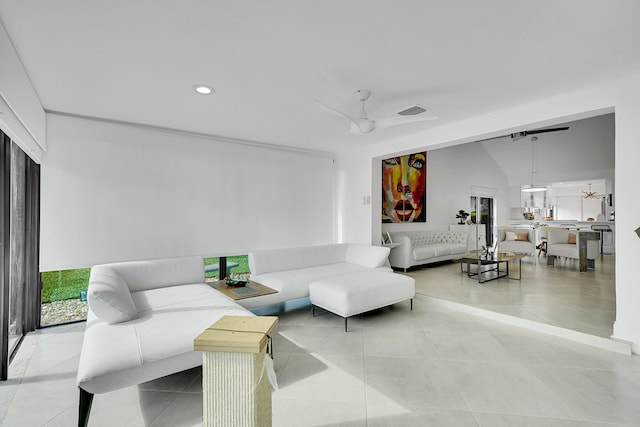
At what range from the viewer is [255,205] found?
15.9 ft

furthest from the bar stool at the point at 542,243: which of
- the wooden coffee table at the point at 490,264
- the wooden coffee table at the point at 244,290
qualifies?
the wooden coffee table at the point at 244,290

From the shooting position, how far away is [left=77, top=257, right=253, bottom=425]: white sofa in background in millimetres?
1733

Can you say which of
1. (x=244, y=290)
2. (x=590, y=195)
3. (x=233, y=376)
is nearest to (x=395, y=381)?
(x=233, y=376)

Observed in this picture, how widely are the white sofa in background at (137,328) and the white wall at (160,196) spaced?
792mm

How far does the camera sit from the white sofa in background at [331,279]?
3.27 m

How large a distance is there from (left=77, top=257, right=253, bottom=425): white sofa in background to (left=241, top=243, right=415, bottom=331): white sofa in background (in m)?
0.79

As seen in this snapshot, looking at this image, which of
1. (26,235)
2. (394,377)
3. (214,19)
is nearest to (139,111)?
(26,235)

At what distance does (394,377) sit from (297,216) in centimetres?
346

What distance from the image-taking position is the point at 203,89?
284cm

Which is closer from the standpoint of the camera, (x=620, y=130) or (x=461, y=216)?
(x=620, y=130)

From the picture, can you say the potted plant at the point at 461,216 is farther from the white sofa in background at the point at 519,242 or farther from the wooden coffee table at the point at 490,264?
the wooden coffee table at the point at 490,264

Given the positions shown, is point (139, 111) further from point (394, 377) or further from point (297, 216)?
point (394, 377)

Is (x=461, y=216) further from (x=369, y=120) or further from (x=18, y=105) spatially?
(x=18, y=105)

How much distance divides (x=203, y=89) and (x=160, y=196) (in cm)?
185
